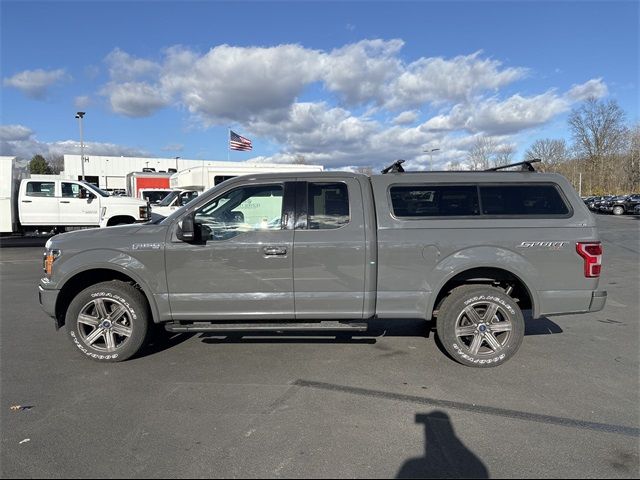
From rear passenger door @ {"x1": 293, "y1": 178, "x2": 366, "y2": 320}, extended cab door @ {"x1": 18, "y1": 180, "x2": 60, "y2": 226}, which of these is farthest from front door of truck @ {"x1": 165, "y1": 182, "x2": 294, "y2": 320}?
extended cab door @ {"x1": 18, "y1": 180, "x2": 60, "y2": 226}

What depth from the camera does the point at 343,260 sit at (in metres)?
4.37

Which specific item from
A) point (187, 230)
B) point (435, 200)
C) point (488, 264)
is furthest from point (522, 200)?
point (187, 230)

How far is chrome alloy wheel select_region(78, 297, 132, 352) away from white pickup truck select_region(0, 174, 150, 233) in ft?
34.9

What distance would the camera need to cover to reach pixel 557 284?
14.4 ft

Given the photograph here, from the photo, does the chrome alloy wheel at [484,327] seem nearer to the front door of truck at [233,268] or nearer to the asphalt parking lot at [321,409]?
the asphalt parking lot at [321,409]

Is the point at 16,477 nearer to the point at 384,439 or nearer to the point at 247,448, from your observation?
the point at 247,448

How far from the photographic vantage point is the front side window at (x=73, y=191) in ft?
47.4

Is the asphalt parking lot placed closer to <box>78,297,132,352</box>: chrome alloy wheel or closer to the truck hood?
<box>78,297,132,352</box>: chrome alloy wheel

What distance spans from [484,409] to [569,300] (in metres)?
1.66

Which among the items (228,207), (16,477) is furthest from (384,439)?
(228,207)

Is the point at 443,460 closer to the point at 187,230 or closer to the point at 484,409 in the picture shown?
the point at 484,409

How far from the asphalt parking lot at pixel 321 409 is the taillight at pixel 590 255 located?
1.05 m

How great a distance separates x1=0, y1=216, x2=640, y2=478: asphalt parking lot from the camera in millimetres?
2850

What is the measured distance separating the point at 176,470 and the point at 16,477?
3.29 feet
